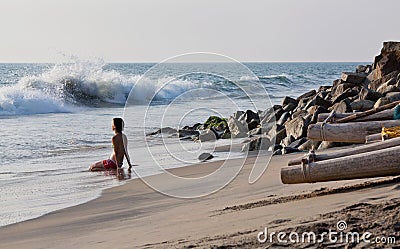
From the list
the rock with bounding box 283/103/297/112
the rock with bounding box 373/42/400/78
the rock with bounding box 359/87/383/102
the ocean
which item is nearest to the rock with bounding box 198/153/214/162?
the ocean

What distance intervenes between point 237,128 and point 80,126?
627cm

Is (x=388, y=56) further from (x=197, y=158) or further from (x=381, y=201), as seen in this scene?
(x=381, y=201)

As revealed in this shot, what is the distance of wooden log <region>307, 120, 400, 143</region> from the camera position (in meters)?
7.93

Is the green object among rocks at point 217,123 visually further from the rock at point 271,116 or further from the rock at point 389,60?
the rock at point 389,60

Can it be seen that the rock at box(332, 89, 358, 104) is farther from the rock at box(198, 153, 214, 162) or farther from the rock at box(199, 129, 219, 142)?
the rock at box(198, 153, 214, 162)

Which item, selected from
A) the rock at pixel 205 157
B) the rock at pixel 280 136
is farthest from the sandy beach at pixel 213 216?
the rock at pixel 280 136

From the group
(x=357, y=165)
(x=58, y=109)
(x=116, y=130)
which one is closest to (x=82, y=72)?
(x=58, y=109)

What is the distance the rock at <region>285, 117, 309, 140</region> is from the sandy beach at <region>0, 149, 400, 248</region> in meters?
4.35

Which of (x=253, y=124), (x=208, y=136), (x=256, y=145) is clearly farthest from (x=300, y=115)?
(x=208, y=136)

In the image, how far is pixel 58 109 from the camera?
27828 millimetres

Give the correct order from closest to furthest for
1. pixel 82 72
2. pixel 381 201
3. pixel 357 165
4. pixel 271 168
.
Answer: pixel 381 201 → pixel 357 165 → pixel 271 168 → pixel 82 72

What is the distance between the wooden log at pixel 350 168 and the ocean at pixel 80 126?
151 centimetres

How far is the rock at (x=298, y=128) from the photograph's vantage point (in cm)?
1217

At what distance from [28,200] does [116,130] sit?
3.91 meters
